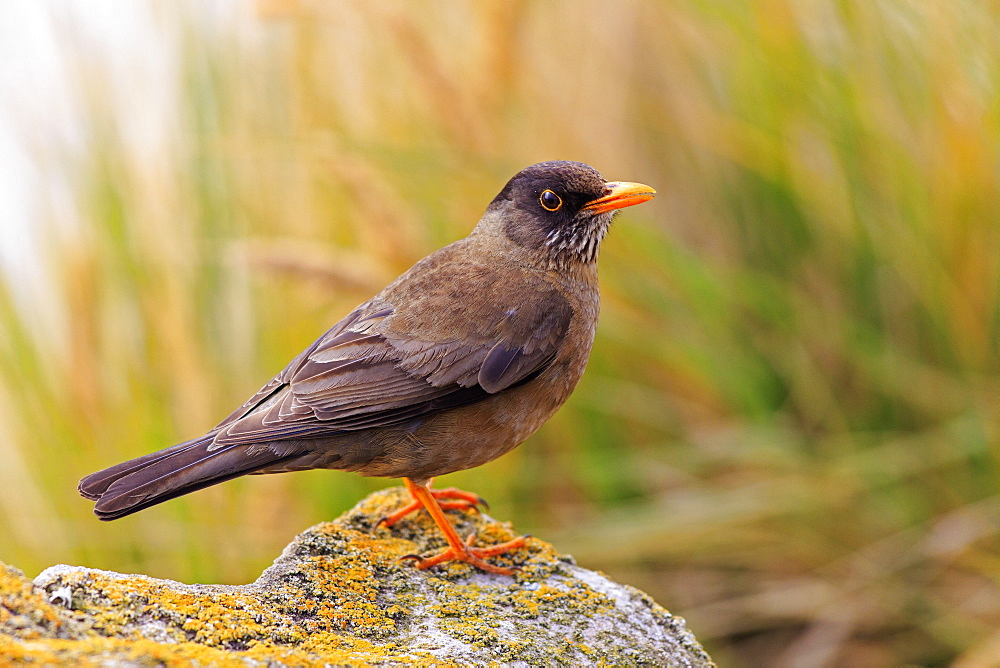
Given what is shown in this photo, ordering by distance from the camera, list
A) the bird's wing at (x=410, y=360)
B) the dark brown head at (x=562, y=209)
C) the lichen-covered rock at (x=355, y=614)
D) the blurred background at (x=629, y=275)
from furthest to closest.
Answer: the blurred background at (x=629, y=275)
the dark brown head at (x=562, y=209)
the bird's wing at (x=410, y=360)
the lichen-covered rock at (x=355, y=614)

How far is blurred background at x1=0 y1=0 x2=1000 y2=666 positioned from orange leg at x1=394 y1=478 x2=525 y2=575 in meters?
1.28

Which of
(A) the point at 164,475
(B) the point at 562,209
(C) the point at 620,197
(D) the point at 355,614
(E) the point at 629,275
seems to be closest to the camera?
(D) the point at 355,614

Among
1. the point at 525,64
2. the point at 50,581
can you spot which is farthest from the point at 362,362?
the point at 525,64

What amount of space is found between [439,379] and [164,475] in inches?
36.0

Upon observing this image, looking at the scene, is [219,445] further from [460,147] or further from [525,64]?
[525,64]

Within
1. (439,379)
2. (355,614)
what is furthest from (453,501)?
(355,614)

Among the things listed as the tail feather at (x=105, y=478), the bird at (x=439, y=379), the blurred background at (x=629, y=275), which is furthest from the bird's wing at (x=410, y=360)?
the blurred background at (x=629, y=275)

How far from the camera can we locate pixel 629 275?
5043mm

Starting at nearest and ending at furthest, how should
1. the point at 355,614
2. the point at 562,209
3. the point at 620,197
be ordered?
the point at 355,614
the point at 620,197
the point at 562,209

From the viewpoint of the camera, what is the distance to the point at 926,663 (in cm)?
459

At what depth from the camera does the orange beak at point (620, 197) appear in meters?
3.57

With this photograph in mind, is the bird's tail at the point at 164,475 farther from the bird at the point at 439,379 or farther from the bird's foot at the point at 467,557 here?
the bird's foot at the point at 467,557

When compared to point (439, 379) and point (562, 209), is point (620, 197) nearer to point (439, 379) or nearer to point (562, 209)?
point (562, 209)

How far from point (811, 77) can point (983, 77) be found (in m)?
0.85
